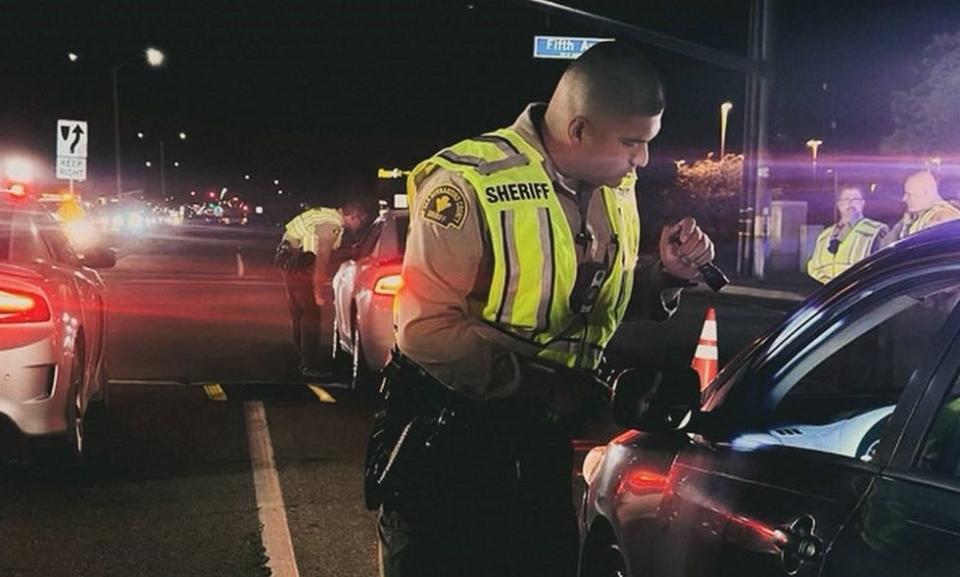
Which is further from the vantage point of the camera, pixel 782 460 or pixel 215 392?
pixel 215 392

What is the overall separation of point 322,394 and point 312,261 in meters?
1.72

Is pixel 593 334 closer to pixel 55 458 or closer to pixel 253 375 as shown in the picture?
pixel 55 458

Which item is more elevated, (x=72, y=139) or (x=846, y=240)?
(x=72, y=139)

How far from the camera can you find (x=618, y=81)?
262 cm

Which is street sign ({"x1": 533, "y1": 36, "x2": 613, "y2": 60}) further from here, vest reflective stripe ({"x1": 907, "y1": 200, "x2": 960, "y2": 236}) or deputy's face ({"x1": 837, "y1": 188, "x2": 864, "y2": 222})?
vest reflective stripe ({"x1": 907, "y1": 200, "x2": 960, "y2": 236})

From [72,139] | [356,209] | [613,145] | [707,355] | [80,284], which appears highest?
[72,139]

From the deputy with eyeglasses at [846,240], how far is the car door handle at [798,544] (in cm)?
648

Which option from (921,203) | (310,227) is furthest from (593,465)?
(310,227)

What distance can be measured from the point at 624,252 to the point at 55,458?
4920 millimetres

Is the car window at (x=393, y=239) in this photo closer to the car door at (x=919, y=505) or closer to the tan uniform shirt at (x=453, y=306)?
the tan uniform shirt at (x=453, y=306)

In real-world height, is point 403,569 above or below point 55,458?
above

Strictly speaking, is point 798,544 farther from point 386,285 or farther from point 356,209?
point 356,209

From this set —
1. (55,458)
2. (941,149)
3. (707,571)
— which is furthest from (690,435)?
(941,149)

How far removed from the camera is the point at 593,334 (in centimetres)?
286
